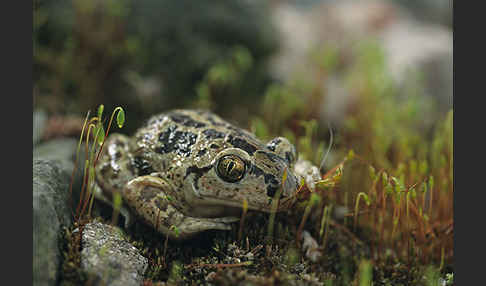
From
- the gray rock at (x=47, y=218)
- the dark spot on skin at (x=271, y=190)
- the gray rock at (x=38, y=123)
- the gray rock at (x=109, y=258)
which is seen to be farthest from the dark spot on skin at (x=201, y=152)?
the gray rock at (x=38, y=123)

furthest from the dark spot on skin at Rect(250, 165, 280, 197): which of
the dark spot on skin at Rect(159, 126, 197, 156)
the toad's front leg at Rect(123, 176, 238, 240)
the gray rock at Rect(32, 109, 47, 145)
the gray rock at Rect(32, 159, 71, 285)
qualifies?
the gray rock at Rect(32, 109, 47, 145)

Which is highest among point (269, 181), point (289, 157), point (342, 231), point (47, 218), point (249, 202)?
point (289, 157)

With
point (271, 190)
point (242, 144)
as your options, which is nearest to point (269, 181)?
point (271, 190)

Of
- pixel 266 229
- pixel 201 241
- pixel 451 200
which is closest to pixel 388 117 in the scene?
pixel 451 200

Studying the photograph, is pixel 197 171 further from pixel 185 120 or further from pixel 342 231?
pixel 342 231

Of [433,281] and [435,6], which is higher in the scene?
[435,6]

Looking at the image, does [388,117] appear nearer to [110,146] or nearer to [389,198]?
[389,198]

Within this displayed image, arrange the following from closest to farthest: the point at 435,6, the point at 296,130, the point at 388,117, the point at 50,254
→ 1. the point at 50,254
2. the point at 296,130
3. the point at 388,117
4. the point at 435,6
